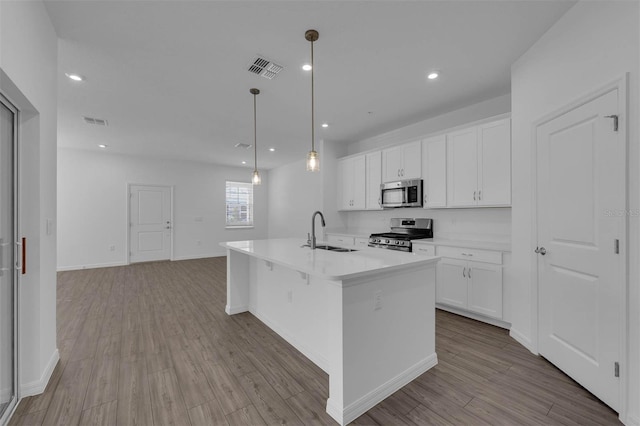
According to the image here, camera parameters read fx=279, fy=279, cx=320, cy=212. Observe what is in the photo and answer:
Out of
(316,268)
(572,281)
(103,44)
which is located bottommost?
(572,281)

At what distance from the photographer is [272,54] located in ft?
8.47

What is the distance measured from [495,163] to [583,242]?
5.02 ft

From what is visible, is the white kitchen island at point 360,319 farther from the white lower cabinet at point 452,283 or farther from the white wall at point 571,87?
the white lower cabinet at point 452,283

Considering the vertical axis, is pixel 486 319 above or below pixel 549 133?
below

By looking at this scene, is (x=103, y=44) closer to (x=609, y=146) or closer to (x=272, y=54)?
→ (x=272, y=54)

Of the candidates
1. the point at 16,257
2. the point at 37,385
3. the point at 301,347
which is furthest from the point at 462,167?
the point at 37,385

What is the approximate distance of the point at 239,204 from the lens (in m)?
8.58

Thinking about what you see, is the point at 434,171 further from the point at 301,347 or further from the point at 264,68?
the point at 301,347

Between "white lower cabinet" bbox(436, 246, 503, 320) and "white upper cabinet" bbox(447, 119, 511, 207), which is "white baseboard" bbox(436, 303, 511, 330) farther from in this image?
"white upper cabinet" bbox(447, 119, 511, 207)

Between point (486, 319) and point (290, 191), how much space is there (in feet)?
19.2

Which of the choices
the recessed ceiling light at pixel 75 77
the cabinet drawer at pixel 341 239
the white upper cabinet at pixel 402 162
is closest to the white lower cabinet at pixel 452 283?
the white upper cabinet at pixel 402 162

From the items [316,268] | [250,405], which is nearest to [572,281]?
[316,268]

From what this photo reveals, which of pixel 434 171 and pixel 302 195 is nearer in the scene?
pixel 434 171

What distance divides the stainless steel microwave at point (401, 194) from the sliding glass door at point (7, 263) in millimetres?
4122
